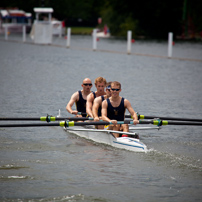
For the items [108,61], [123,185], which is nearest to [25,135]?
[123,185]

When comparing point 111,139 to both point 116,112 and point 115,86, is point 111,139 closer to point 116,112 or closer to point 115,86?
point 116,112

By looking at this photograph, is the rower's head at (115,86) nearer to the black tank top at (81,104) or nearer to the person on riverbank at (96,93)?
the person on riverbank at (96,93)

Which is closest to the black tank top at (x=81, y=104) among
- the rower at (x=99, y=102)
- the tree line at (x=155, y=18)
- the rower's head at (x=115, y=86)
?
the rower at (x=99, y=102)

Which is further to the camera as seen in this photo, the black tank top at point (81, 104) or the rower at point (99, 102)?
the black tank top at point (81, 104)

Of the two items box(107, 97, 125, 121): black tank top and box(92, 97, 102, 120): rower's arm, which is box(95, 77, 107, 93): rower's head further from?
box(107, 97, 125, 121): black tank top

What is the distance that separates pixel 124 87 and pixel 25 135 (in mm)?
10516

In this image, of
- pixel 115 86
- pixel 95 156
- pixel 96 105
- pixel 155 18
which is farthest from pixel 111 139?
pixel 155 18

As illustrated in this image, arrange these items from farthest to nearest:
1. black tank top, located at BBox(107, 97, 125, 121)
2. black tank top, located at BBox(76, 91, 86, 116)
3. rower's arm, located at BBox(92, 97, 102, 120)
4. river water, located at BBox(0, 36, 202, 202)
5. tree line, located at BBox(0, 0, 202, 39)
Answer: tree line, located at BBox(0, 0, 202, 39) → black tank top, located at BBox(76, 91, 86, 116) → rower's arm, located at BBox(92, 97, 102, 120) → black tank top, located at BBox(107, 97, 125, 121) → river water, located at BBox(0, 36, 202, 202)

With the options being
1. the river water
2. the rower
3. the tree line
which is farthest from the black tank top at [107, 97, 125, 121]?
the tree line

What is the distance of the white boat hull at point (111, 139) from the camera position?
40.0ft

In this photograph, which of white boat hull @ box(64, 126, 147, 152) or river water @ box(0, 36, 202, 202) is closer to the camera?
river water @ box(0, 36, 202, 202)

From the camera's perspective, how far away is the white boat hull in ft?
40.0

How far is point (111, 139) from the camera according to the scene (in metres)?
12.7

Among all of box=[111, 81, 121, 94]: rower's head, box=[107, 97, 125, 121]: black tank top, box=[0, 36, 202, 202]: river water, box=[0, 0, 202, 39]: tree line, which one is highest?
box=[0, 0, 202, 39]: tree line
